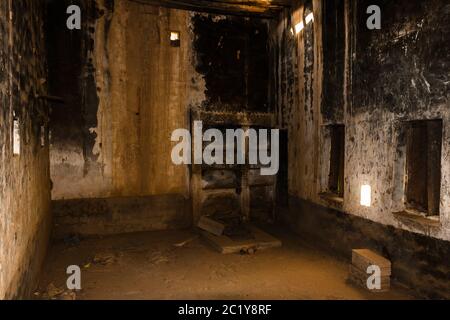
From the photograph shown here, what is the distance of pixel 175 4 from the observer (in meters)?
8.82

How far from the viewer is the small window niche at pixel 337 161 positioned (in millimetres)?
7352

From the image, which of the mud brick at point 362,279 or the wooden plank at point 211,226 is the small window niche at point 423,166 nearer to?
the mud brick at point 362,279

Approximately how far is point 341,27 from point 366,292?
5050 mm

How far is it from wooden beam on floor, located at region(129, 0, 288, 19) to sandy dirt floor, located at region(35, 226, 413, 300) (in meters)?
6.03

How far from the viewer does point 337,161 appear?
753 cm

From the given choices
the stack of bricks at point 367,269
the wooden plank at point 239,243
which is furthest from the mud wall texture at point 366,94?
the wooden plank at point 239,243

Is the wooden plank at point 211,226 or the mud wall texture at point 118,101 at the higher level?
the mud wall texture at point 118,101

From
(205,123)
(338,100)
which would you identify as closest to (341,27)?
(338,100)

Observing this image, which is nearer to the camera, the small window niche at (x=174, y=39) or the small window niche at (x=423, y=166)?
the small window niche at (x=423, y=166)

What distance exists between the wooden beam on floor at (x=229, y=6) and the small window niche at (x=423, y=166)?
528 cm

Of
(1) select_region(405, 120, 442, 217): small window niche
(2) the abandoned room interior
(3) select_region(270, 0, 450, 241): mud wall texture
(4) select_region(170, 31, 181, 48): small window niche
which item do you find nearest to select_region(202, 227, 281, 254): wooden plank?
(2) the abandoned room interior

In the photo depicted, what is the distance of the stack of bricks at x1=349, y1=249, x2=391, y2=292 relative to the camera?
549cm

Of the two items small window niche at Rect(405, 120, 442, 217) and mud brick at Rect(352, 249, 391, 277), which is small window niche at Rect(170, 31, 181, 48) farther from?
mud brick at Rect(352, 249, 391, 277)

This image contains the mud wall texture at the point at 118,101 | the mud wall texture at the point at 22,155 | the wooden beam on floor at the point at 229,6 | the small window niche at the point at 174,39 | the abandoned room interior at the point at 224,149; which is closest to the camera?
the mud wall texture at the point at 22,155
